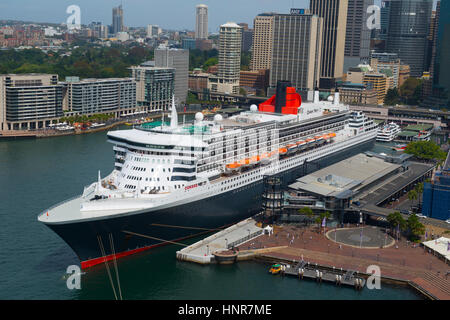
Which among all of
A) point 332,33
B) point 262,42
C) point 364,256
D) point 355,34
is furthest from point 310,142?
point 355,34

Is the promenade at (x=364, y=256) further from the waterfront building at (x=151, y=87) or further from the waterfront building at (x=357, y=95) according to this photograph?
the waterfront building at (x=357, y=95)

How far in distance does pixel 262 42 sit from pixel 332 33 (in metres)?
12.7

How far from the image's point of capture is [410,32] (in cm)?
12219

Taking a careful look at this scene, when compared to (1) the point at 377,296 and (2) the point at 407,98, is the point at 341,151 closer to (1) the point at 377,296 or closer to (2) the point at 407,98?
(1) the point at 377,296

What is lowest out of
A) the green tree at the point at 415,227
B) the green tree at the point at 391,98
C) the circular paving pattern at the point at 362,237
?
the circular paving pattern at the point at 362,237

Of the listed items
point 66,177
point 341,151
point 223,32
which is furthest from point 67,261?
point 223,32

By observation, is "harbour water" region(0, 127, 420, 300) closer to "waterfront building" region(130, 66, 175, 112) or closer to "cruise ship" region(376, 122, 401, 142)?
"cruise ship" region(376, 122, 401, 142)

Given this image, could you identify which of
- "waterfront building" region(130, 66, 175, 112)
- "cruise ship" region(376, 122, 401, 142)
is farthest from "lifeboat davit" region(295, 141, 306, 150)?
"waterfront building" region(130, 66, 175, 112)

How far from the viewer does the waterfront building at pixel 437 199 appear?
32.0 metres

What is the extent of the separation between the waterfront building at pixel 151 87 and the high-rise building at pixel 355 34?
145 ft

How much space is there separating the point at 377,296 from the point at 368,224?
27.9ft

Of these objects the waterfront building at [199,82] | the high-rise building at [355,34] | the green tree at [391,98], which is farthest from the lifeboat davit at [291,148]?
the high-rise building at [355,34]

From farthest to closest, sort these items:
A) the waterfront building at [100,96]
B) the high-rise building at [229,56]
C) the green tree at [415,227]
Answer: the high-rise building at [229,56]
the waterfront building at [100,96]
the green tree at [415,227]

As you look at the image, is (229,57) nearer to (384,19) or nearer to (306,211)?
(384,19)
